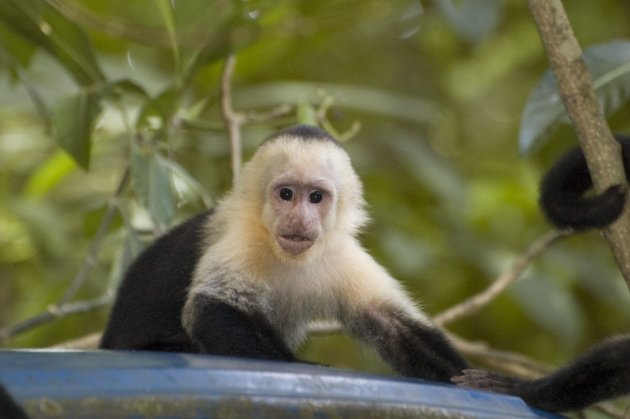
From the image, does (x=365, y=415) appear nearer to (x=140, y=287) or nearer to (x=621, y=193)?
(x=621, y=193)

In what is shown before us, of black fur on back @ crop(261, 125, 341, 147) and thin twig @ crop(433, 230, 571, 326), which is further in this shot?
thin twig @ crop(433, 230, 571, 326)

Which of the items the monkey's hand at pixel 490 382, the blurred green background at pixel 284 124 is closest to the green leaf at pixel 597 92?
the blurred green background at pixel 284 124

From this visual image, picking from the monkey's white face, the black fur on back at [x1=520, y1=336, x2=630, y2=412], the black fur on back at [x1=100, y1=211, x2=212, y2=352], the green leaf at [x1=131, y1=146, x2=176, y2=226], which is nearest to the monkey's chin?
the monkey's white face

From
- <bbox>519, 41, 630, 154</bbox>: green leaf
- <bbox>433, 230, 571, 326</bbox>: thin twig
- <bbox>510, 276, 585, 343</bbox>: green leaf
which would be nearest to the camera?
<bbox>519, 41, 630, 154</bbox>: green leaf

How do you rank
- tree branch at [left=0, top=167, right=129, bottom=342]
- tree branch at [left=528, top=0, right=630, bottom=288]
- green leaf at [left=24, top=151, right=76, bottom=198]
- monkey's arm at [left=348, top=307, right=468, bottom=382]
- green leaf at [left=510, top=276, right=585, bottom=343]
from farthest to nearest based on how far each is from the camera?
green leaf at [left=24, top=151, right=76, bottom=198], green leaf at [left=510, top=276, right=585, bottom=343], tree branch at [left=0, top=167, right=129, bottom=342], monkey's arm at [left=348, top=307, right=468, bottom=382], tree branch at [left=528, top=0, right=630, bottom=288]

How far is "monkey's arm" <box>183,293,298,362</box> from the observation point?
88.4 inches

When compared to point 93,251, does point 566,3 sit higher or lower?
higher

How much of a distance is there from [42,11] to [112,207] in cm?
61

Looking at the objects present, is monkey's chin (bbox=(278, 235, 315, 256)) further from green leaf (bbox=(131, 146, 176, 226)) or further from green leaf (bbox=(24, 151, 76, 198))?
green leaf (bbox=(24, 151, 76, 198))

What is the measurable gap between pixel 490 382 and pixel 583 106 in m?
0.61

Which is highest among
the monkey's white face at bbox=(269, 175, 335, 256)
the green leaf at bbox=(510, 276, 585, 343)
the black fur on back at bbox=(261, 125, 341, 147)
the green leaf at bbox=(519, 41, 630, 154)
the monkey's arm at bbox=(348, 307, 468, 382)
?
the green leaf at bbox=(519, 41, 630, 154)

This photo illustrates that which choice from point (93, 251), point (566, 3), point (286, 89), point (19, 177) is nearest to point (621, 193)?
point (93, 251)

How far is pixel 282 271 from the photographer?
270cm

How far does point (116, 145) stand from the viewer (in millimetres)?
4121
